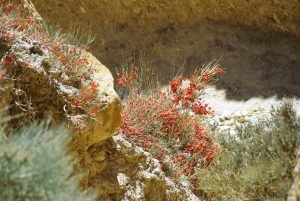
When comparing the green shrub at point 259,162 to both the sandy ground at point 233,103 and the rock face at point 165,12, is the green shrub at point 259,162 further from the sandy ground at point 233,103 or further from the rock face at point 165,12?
the rock face at point 165,12

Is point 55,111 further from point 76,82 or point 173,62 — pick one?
point 173,62

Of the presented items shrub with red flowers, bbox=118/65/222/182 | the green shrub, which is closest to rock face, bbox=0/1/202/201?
shrub with red flowers, bbox=118/65/222/182

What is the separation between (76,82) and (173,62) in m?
3.06

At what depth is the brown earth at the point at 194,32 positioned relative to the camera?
662 cm

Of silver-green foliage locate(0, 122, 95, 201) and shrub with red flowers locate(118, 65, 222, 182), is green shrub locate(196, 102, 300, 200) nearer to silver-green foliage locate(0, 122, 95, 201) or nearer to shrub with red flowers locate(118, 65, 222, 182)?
shrub with red flowers locate(118, 65, 222, 182)

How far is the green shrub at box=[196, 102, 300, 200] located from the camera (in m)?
3.13

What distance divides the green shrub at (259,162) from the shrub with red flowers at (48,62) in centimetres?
110

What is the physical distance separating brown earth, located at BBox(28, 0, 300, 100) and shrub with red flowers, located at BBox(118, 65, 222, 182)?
99 cm

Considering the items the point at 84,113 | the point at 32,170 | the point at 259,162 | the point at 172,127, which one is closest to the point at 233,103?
the point at 172,127

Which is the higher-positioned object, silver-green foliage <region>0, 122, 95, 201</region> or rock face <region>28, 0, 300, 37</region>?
rock face <region>28, 0, 300, 37</region>

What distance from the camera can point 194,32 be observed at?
7129 millimetres

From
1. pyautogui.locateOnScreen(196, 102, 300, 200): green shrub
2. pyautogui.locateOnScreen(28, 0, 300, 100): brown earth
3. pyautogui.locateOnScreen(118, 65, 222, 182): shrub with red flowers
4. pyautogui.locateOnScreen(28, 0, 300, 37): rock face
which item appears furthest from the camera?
pyautogui.locateOnScreen(28, 0, 300, 37): rock face

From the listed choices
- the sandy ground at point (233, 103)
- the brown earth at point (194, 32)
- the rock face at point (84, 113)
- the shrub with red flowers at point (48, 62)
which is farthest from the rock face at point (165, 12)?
the shrub with red flowers at point (48, 62)

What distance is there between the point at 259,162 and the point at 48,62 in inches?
69.2
